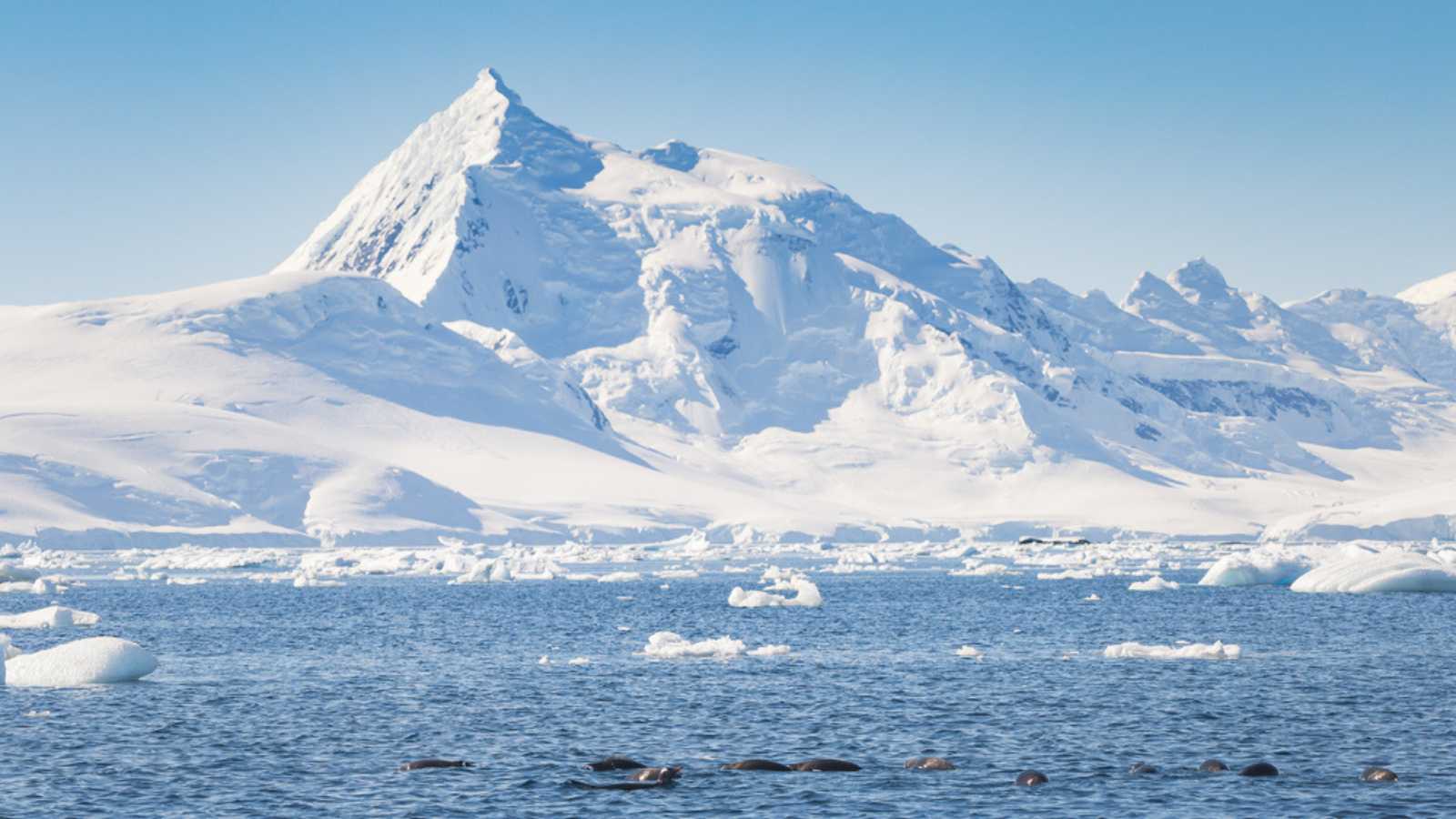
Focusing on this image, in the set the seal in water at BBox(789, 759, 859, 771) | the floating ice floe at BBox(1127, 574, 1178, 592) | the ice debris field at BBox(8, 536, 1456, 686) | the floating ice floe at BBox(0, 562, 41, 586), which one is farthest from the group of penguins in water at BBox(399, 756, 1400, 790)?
the floating ice floe at BBox(0, 562, 41, 586)

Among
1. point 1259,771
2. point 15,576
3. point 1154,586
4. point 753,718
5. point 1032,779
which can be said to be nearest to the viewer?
point 1032,779

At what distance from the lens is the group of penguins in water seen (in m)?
41.1

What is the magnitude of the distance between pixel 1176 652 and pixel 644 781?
33620mm

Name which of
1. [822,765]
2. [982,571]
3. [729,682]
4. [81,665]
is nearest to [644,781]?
[822,765]

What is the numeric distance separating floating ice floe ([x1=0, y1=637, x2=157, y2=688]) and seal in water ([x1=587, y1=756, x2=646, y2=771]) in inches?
958

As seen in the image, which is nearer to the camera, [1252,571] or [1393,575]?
[1393,575]

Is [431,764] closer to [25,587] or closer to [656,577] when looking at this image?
[25,587]

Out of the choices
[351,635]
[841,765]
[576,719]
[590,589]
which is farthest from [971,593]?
[841,765]

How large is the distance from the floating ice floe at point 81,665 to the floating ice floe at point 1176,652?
114ft

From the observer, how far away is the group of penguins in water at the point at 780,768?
41.1 m

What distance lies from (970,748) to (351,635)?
46.9 metres

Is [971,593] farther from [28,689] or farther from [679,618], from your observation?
[28,689]

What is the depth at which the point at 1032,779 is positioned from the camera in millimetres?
41188

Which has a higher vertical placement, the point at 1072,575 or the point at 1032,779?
the point at 1072,575
